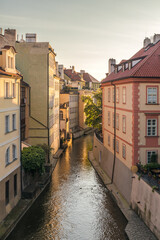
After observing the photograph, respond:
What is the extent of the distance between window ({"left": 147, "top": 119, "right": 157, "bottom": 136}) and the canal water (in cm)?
813

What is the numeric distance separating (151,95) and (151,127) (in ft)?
10.2

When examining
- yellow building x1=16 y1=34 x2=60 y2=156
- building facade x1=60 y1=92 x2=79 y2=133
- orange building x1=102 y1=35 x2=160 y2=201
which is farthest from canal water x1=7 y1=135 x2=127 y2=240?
building facade x1=60 y1=92 x2=79 y2=133

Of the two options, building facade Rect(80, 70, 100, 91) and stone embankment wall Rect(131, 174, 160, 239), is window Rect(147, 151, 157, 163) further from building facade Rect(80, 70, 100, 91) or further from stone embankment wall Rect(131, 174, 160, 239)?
building facade Rect(80, 70, 100, 91)

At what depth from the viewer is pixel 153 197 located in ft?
70.9

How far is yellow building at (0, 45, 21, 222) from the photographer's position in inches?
898

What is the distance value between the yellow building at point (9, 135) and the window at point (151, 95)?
12.7m

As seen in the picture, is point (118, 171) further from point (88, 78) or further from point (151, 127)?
point (88, 78)

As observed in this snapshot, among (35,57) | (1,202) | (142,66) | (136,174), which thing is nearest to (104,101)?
(35,57)

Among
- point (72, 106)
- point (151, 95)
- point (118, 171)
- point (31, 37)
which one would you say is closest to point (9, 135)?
point (118, 171)

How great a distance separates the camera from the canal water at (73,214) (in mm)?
22422

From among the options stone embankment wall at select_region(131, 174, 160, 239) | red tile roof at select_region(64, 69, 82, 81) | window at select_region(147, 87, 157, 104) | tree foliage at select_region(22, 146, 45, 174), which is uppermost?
red tile roof at select_region(64, 69, 82, 81)

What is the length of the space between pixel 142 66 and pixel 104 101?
48.1 feet

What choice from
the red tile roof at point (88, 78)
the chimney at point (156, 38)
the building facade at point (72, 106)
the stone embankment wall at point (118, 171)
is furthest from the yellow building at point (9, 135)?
the red tile roof at point (88, 78)

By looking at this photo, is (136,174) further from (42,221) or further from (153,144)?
(42,221)
